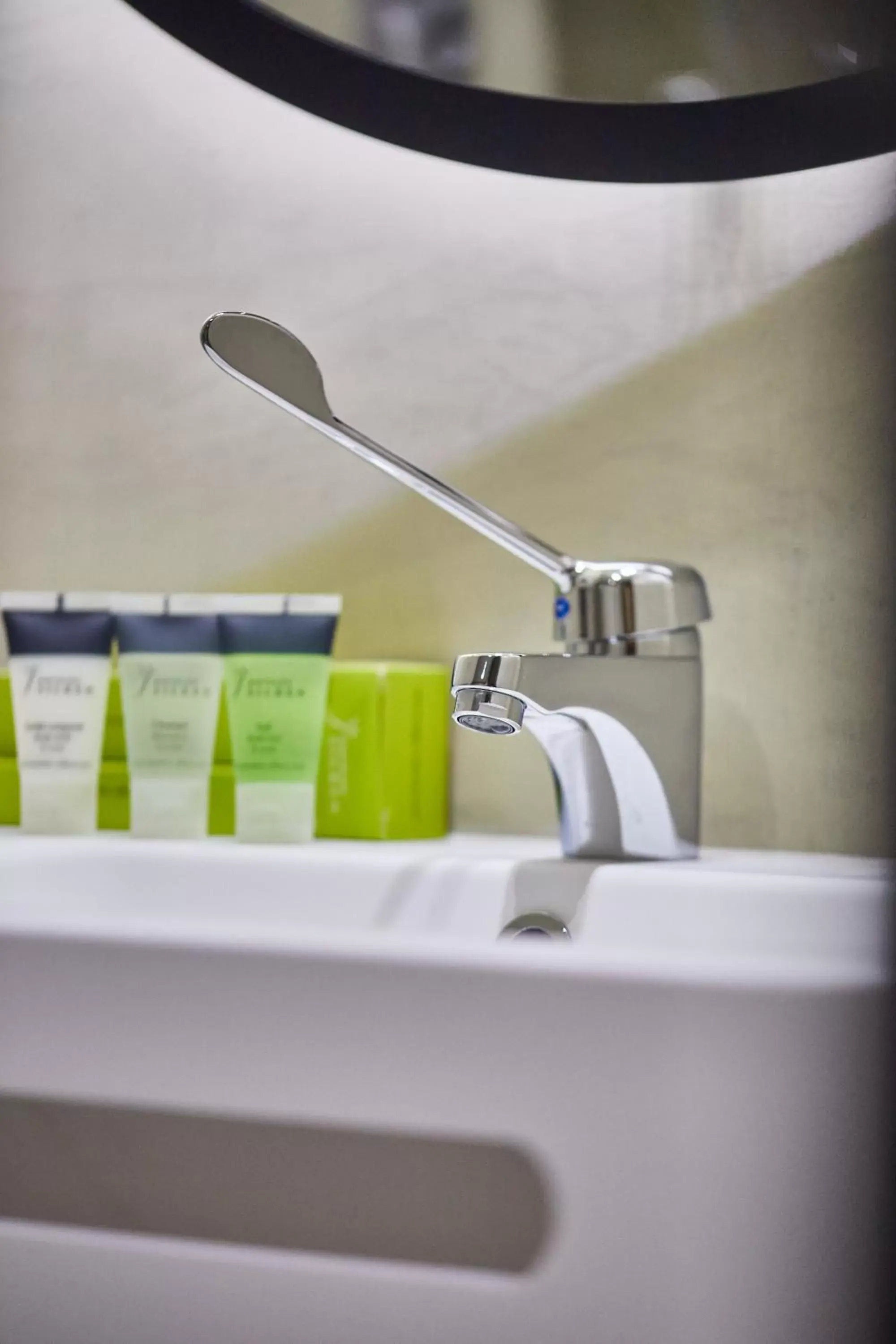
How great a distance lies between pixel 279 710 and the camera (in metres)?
0.53

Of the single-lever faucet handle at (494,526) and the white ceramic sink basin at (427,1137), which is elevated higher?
the single-lever faucet handle at (494,526)

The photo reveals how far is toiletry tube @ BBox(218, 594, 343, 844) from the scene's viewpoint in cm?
53

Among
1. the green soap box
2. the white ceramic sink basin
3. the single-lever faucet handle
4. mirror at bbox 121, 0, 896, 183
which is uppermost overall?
mirror at bbox 121, 0, 896, 183

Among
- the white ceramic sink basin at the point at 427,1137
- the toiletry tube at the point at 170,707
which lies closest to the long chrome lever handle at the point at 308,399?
the toiletry tube at the point at 170,707

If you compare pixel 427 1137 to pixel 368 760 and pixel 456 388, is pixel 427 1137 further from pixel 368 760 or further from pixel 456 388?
pixel 456 388

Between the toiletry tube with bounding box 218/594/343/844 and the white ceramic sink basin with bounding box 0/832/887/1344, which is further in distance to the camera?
the toiletry tube with bounding box 218/594/343/844

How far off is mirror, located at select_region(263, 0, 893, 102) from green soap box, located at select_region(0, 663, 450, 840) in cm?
28

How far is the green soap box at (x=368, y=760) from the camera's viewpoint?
1.79 feet

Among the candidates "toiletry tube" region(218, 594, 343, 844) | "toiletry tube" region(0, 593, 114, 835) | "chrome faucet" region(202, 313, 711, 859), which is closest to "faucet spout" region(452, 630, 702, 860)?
"chrome faucet" region(202, 313, 711, 859)

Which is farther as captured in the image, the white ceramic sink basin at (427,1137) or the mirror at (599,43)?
the mirror at (599,43)

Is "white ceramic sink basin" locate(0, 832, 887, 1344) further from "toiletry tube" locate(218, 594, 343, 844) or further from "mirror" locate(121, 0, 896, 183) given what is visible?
"mirror" locate(121, 0, 896, 183)

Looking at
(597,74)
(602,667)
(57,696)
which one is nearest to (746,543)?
(602,667)

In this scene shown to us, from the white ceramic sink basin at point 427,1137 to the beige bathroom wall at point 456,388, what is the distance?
9.9 inches

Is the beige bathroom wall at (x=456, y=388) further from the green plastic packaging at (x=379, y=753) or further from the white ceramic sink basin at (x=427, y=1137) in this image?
the white ceramic sink basin at (x=427, y=1137)
